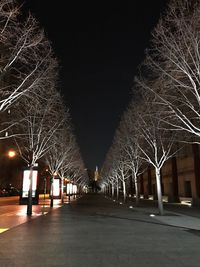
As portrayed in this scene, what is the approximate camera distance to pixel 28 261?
294 inches

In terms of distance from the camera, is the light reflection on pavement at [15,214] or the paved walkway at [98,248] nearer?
the paved walkway at [98,248]

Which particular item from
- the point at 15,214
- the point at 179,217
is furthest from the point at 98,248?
the point at 15,214

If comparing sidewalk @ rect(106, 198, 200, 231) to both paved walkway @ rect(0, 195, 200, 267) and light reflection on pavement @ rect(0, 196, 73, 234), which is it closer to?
paved walkway @ rect(0, 195, 200, 267)

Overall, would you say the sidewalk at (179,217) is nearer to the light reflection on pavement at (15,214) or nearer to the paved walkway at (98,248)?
the paved walkway at (98,248)

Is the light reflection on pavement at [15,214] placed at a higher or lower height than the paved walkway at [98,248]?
higher

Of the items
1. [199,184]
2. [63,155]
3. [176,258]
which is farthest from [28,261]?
[199,184]

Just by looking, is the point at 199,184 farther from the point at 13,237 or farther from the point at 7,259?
the point at 7,259

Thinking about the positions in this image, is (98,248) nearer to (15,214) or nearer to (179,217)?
(179,217)

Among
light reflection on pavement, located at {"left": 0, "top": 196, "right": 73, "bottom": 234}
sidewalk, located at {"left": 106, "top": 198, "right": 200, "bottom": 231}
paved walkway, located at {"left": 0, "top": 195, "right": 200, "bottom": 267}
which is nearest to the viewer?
paved walkway, located at {"left": 0, "top": 195, "right": 200, "bottom": 267}

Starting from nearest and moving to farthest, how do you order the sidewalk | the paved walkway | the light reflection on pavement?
1. the paved walkway
2. the light reflection on pavement
3. the sidewalk

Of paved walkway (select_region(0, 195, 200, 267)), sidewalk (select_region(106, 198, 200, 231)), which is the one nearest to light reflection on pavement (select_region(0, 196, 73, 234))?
paved walkway (select_region(0, 195, 200, 267))

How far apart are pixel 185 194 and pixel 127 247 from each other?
41341mm

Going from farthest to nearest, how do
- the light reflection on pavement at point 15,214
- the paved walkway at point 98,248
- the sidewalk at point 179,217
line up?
the sidewalk at point 179,217, the light reflection on pavement at point 15,214, the paved walkway at point 98,248

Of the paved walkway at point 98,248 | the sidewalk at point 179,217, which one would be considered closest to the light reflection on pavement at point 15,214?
the paved walkway at point 98,248
